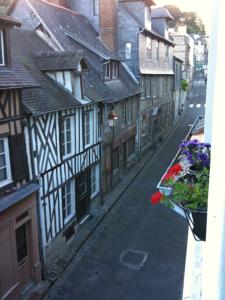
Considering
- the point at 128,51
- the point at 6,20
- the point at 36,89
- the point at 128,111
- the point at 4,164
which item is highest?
the point at 128,51

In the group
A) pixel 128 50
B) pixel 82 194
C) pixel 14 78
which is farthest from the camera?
pixel 128 50

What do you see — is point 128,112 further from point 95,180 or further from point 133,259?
point 133,259

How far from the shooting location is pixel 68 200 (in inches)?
496

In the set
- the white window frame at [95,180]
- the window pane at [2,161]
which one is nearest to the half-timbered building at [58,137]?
the white window frame at [95,180]

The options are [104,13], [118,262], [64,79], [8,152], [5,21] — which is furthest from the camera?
[104,13]

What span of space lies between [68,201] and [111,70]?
8425 millimetres

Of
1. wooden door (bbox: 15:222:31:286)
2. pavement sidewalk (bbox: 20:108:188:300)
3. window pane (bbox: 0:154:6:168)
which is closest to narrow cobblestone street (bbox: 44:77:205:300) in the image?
pavement sidewalk (bbox: 20:108:188:300)

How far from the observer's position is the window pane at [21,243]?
369 inches

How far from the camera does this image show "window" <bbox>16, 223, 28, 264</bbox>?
9.38 meters

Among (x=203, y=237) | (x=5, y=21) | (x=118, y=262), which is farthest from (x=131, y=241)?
(x=203, y=237)

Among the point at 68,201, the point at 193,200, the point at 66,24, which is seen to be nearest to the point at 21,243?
the point at 68,201

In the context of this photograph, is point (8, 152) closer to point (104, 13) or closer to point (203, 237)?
point (203, 237)

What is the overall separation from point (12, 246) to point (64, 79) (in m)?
6.16

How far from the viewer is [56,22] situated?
1641cm
